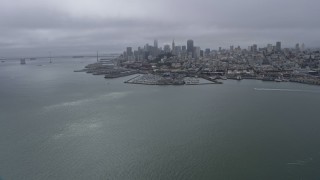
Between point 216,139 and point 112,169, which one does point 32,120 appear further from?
point 216,139

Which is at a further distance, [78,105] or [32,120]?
[78,105]

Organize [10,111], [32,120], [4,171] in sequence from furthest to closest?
[10,111], [32,120], [4,171]

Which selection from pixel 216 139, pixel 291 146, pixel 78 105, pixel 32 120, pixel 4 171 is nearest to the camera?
pixel 4 171

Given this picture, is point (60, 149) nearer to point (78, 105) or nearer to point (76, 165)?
point (76, 165)

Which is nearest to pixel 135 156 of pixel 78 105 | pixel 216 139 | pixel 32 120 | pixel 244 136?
pixel 216 139

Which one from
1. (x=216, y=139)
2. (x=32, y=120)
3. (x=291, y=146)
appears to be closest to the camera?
(x=291, y=146)

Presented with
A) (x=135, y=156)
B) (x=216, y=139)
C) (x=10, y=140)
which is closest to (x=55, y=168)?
(x=135, y=156)
